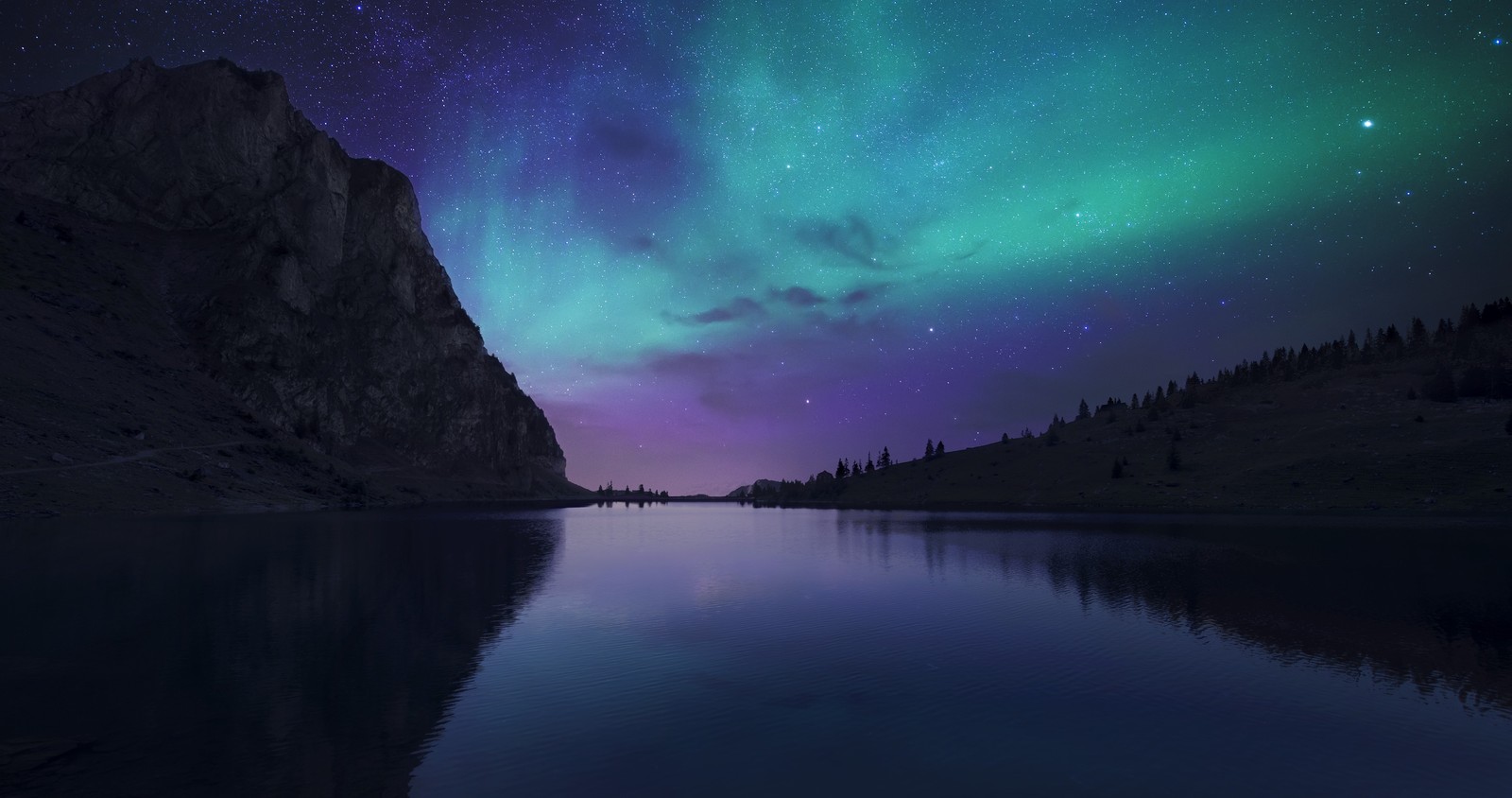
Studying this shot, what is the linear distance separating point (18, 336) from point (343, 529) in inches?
3897

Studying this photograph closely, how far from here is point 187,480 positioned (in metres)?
112

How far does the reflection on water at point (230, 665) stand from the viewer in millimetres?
14297

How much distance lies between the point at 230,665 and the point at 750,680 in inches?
679

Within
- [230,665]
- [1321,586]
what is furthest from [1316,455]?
[230,665]

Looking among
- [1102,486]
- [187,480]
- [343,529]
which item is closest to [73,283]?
[187,480]

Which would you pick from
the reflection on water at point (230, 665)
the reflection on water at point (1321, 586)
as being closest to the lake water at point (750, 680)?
the reflection on water at point (230, 665)

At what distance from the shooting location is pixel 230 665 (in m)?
22.5

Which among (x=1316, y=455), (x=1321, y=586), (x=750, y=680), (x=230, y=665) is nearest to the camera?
(x=750, y=680)

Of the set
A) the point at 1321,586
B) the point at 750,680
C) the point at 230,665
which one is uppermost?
the point at 230,665

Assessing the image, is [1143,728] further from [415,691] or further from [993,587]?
[993,587]

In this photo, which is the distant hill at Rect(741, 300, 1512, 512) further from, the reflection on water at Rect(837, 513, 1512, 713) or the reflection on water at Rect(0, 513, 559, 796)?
the reflection on water at Rect(0, 513, 559, 796)

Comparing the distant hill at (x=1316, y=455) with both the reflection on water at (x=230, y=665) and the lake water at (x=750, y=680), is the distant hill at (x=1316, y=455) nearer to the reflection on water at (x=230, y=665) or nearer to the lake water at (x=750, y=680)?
the lake water at (x=750, y=680)

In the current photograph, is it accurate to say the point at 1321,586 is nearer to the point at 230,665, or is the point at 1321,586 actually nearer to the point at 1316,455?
the point at 230,665

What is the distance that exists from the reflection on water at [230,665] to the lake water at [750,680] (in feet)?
0.41
